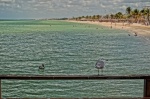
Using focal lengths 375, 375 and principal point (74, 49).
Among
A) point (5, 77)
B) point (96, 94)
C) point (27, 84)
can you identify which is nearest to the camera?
point (5, 77)

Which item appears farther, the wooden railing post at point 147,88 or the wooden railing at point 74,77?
the wooden railing post at point 147,88

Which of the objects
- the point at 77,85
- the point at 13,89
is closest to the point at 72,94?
the point at 77,85

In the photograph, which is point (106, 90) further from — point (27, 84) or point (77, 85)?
point (27, 84)

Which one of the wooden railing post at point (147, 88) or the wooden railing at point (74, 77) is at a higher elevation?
the wooden railing at point (74, 77)

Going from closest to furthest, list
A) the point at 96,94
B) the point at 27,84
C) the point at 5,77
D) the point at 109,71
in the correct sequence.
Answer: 1. the point at 5,77
2. the point at 96,94
3. the point at 27,84
4. the point at 109,71

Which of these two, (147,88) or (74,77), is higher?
(74,77)

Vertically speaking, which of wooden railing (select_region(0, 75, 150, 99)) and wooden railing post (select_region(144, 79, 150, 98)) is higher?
wooden railing (select_region(0, 75, 150, 99))

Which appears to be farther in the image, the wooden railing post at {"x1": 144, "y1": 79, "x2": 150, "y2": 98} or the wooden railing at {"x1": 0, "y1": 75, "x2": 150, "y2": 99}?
the wooden railing post at {"x1": 144, "y1": 79, "x2": 150, "y2": 98}

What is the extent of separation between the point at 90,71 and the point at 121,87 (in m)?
9.76

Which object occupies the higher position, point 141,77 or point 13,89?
point 141,77

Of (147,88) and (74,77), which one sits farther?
(147,88)

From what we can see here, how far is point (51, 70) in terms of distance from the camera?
122 feet

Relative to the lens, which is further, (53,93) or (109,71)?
(109,71)

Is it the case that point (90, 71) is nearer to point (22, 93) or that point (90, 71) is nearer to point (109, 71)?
point (109, 71)
